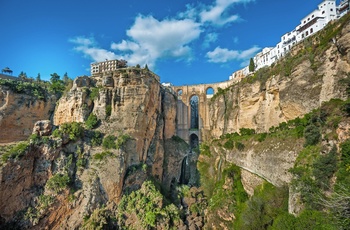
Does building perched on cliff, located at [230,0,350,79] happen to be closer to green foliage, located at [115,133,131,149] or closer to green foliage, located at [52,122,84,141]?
green foliage, located at [115,133,131,149]

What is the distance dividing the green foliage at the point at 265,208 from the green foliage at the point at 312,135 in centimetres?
376

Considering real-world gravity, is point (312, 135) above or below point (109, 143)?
above

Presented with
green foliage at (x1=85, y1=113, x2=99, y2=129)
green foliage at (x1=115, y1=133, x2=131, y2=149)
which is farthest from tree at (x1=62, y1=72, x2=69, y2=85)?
green foliage at (x1=115, y1=133, x2=131, y2=149)

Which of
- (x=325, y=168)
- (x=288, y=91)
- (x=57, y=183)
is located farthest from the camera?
(x=288, y=91)

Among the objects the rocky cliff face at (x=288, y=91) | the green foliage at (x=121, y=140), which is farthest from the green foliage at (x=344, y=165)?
the green foliage at (x=121, y=140)

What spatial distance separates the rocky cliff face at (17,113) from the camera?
2741 centimetres

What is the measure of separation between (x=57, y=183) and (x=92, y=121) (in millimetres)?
8571

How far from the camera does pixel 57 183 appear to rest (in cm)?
2147

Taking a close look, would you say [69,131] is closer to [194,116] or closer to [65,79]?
[194,116]

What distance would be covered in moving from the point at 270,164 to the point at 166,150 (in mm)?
19571

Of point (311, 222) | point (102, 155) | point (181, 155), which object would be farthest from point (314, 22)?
point (102, 155)

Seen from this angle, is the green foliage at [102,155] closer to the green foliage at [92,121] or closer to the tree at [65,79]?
the green foliage at [92,121]

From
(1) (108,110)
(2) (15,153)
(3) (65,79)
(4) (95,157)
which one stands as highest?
(3) (65,79)

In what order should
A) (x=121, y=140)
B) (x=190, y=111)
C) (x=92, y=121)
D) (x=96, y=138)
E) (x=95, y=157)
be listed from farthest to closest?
(x=190, y=111) → (x=92, y=121) → (x=121, y=140) → (x=96, y=138) → (x=95, y=157)
